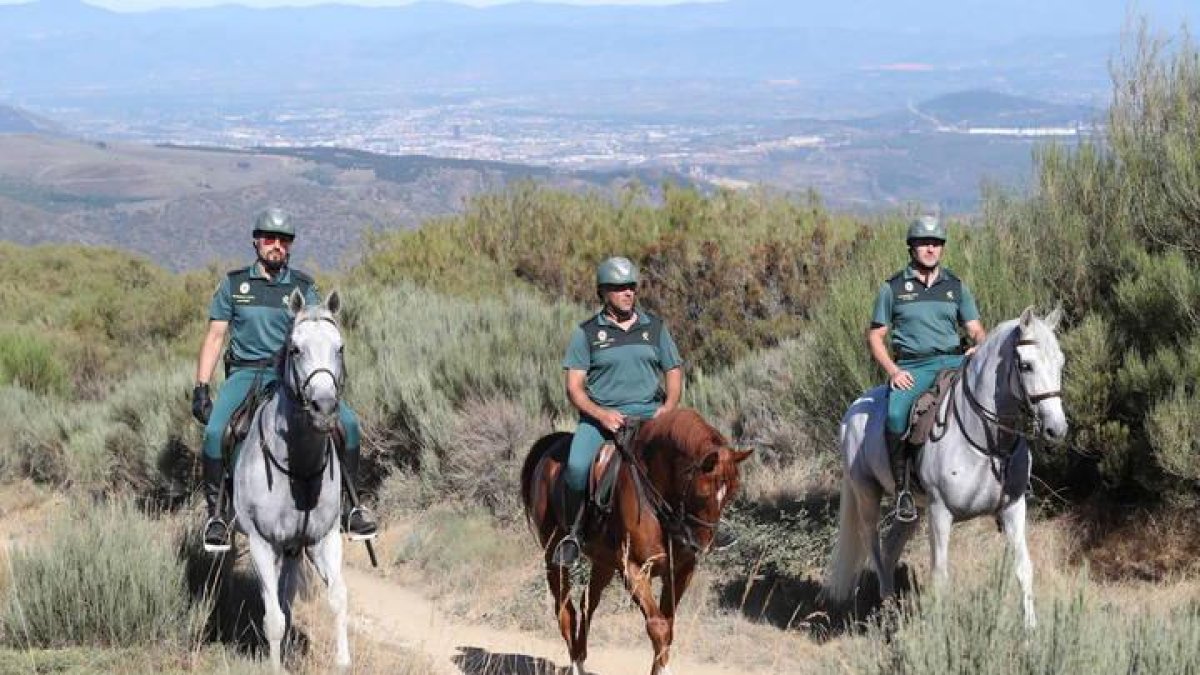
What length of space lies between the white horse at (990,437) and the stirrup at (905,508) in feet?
0.36

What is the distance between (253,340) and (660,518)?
10.0 feet

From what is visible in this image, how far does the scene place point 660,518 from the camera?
7.41 metres

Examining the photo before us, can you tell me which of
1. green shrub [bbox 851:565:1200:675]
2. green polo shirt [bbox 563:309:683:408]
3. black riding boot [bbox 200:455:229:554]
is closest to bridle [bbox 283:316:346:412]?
black riding boot [bbox 200:455:229:554]

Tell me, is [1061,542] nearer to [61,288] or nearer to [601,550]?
[601,550]

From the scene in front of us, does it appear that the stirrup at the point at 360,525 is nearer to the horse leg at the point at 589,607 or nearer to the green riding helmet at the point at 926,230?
the horse leg at the point at 589,607

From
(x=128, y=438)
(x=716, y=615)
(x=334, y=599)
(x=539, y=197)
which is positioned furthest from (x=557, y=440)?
(x=539, y=197)

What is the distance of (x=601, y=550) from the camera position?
7.95 meters

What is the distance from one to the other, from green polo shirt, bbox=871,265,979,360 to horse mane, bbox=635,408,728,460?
2.17 meters

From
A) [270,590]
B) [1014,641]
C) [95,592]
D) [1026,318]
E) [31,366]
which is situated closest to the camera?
[1014,641]

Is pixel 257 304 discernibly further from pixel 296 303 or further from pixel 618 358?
pixel 618 358

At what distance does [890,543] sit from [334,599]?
375 centimetres

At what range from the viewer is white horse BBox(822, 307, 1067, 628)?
7879mm

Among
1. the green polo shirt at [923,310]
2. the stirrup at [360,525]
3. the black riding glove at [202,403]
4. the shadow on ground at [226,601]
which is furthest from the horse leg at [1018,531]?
the black riding glove at [202,403]

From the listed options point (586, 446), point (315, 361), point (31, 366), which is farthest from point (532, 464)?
point (31, 366)
